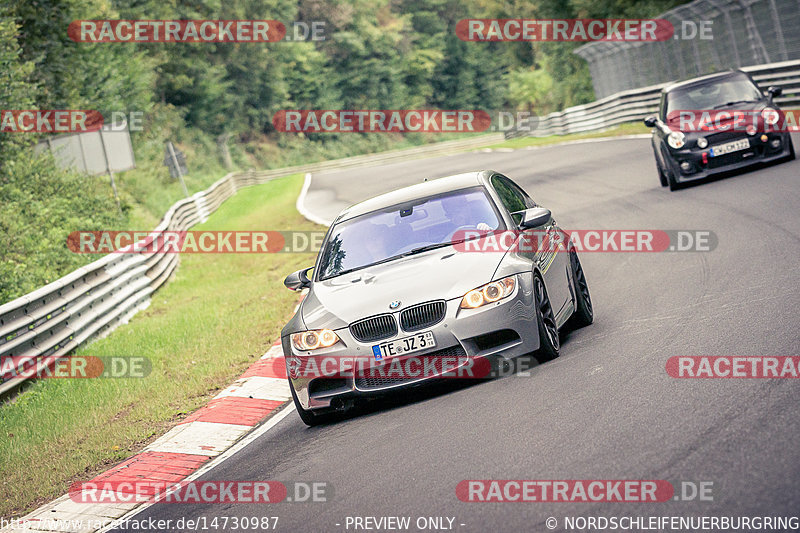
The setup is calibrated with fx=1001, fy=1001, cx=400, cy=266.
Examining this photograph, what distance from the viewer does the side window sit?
8.72 metres

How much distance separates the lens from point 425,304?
281 inches

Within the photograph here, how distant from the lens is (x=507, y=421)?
6.27 meters

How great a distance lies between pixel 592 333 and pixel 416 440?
2758mm

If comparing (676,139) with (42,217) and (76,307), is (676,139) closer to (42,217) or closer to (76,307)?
(76,307)

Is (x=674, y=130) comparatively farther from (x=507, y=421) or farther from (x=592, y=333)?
(x=507, y=421)

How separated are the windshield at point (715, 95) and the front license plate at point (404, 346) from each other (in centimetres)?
1075

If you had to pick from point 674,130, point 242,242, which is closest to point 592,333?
point 674,130

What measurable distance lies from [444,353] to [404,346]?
0.29 meters

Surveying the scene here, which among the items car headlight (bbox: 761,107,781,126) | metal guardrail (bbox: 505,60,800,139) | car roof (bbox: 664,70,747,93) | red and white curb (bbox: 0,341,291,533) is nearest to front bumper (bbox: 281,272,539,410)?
red and white curb (bbox: 0,341,291,533)

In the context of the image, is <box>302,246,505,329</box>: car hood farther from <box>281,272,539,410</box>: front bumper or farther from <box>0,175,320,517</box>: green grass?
<box>0,175,320,517</box>: green grass

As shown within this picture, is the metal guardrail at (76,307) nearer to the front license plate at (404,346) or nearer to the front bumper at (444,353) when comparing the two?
the front bumper at (444,353)

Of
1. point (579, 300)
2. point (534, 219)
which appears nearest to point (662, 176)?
point (579, 300)

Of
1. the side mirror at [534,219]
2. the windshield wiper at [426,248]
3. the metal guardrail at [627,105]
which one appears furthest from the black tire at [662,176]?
the windshield wiper at [426,248]

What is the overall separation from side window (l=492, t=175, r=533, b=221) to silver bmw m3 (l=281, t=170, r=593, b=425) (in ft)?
0.63
